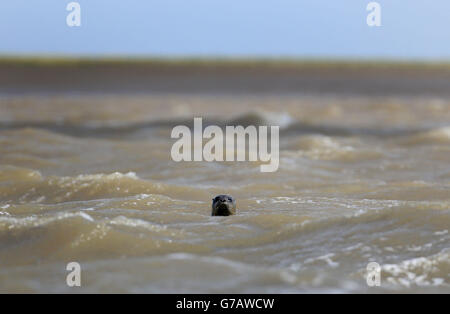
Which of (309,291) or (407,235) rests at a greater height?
(407,235)

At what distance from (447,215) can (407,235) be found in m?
0.43

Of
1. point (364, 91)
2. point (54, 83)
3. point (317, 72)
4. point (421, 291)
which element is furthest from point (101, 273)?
point (317, 72)

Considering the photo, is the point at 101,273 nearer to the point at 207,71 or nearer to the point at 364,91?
the point at 364,91

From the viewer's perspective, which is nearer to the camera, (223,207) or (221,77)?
(223,207)

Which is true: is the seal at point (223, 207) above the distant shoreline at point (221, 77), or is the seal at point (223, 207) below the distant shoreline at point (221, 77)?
below

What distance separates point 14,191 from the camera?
19.1 ft

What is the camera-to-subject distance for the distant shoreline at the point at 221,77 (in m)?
21.5

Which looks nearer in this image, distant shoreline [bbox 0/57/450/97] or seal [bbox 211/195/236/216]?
seal [bbox 211/195/236/216]

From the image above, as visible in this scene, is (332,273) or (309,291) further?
(332,273)

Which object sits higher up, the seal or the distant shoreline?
the distant shoreline

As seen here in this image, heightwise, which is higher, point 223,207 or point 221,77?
point 221,77

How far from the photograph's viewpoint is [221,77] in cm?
2398

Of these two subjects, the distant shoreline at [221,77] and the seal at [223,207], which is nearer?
the seal at [223,207]

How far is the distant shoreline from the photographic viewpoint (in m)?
21.5
